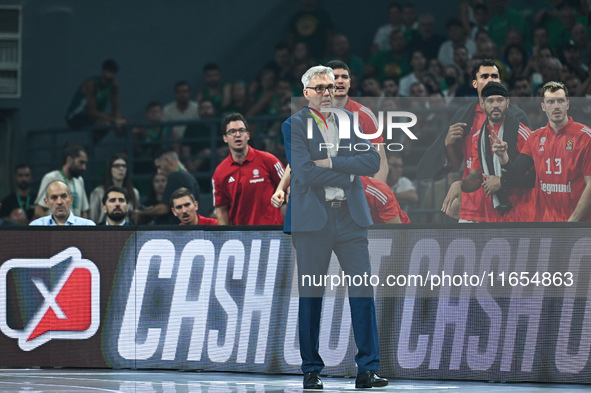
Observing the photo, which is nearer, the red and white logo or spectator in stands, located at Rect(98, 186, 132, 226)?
the red and white logo

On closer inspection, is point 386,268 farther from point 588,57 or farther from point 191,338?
point 588,57

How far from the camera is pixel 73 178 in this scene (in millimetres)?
12141

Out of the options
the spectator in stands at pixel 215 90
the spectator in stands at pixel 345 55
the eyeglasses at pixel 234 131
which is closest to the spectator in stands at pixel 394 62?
the spectator in stands at pixel 345 55

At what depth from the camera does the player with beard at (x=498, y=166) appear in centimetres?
835

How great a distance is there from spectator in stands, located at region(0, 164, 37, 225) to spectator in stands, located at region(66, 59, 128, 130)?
1.88 m

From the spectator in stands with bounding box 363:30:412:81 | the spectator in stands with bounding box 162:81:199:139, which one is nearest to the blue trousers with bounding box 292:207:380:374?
the spectator in stands with bounding box 363:30:412:81

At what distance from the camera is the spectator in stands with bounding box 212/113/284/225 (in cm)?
954

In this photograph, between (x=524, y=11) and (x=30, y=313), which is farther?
(x=524, y=11)

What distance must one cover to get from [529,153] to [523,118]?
34 centimetres

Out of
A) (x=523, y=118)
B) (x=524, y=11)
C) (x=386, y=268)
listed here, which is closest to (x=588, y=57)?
(x=524, y=11)

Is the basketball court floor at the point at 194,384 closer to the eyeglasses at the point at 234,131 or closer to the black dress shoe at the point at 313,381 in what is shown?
the black dress shoe at the point at 313,381

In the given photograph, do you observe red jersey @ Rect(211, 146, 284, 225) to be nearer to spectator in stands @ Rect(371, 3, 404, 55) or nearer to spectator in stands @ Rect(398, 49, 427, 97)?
spectator in stands @ Rect(398, 49, 427, 97)

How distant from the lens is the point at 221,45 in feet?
54.9

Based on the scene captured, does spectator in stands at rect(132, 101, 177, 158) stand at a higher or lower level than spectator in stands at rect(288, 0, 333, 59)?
lower
